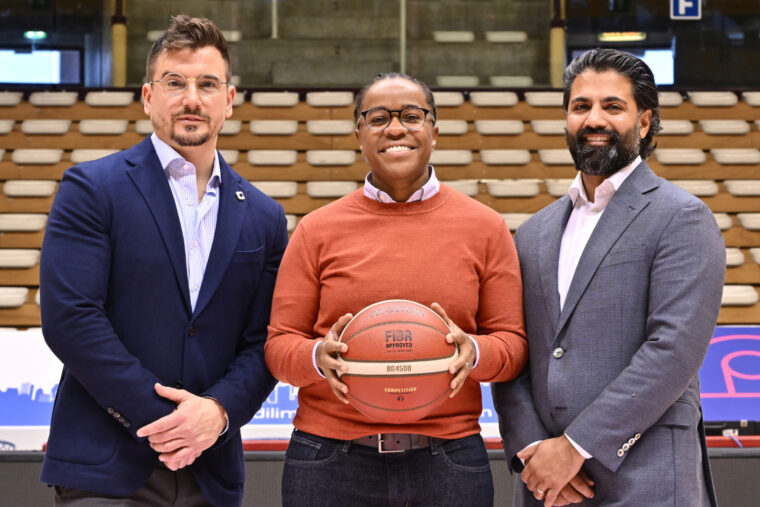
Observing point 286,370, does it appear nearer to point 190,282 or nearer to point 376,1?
point 190,282

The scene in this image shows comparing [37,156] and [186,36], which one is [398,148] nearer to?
[186,36]

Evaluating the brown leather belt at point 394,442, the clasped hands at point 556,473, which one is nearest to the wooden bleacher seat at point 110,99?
the brown leather belt at point 394,442

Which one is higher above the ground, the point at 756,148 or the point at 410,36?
the point at 410,36

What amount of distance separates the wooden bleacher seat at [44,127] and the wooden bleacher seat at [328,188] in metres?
2.07

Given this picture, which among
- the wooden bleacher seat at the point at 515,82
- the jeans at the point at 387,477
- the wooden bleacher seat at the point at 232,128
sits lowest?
the jeans at the point at 387,477

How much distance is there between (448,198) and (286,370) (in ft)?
1.80

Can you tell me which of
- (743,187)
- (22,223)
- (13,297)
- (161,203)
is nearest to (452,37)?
(743,187)

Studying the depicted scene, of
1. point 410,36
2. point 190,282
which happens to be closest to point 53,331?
point 190,282

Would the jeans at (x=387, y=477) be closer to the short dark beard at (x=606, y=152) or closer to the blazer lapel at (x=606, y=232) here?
the blazer lapel at (x=606, y=232)

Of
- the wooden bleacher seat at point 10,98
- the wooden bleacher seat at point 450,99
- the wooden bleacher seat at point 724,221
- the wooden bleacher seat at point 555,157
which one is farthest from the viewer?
the wooden bleacher seat at point 450,99

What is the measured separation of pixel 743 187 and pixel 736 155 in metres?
0.36

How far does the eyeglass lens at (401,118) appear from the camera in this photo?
1953mm

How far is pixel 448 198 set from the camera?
6.63 ft

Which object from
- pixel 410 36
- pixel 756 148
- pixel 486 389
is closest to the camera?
pixel 486 389
